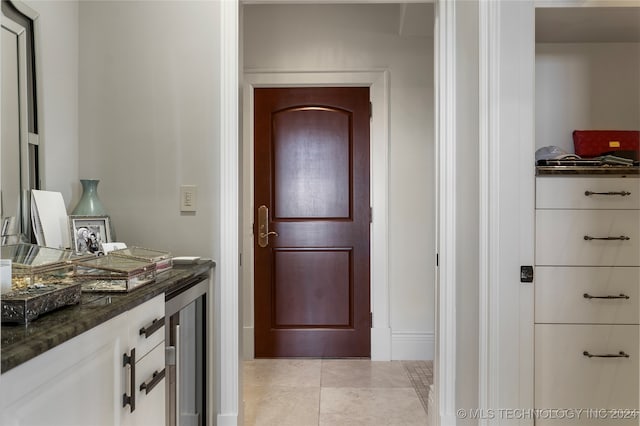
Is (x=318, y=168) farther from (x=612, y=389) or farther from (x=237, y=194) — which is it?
(x=612, y=389)

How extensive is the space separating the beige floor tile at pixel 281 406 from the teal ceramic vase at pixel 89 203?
1.28m

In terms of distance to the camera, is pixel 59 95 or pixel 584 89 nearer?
pixel 59 95

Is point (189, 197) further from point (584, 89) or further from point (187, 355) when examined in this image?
point (584, 89)

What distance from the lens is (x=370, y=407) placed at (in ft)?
8.39

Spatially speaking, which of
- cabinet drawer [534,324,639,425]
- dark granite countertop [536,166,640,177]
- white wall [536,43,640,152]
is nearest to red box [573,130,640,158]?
white wall [536,43,640,152]

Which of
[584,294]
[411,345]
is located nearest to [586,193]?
[584,294]

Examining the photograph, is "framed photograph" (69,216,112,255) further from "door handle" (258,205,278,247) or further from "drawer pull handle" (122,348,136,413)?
"door handle" (258,205,278,247)

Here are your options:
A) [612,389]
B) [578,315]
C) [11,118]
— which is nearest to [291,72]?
[11,118]

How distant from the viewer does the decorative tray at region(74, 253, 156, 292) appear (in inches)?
47.4

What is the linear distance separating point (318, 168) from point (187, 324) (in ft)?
6.23

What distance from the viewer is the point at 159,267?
160cm

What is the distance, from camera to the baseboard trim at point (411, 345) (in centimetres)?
335

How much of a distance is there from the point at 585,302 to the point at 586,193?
0.42 meters

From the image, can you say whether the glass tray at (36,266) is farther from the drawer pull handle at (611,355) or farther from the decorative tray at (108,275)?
the drawer pull handle at (611,355)
